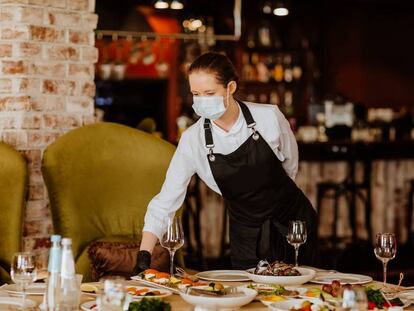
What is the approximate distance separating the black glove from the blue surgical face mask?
24.5 inches

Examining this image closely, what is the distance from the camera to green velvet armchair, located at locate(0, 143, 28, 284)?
4.01m

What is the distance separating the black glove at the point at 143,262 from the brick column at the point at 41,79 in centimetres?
125

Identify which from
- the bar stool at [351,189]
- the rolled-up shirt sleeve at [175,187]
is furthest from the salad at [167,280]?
the bar stool at [351,189]

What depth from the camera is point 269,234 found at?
12.3 ft

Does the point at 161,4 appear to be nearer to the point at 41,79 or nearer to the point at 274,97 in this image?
the point at 41,79

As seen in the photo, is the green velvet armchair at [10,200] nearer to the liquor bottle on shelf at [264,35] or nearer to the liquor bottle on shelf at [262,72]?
the liquor bottle on shelf at [262,72]

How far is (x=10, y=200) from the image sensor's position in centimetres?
403

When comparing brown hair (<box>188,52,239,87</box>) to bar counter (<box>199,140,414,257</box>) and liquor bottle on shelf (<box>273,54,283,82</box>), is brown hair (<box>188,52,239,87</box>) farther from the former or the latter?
liquor bottle on shelf (<box>273,54,283,82</box>)

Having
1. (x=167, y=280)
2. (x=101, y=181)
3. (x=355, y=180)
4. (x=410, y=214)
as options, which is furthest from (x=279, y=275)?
(x=410, y=214)

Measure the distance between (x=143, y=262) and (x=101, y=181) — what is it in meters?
1.02

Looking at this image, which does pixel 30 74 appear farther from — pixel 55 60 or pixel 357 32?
pixel 357 32

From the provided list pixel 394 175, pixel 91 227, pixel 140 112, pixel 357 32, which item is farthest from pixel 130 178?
pixel 357 32

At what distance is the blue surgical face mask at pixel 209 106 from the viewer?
3447 mm

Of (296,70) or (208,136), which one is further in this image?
(296,70)
